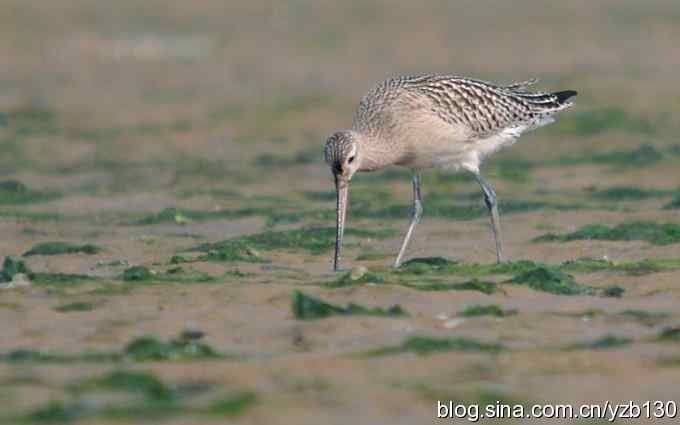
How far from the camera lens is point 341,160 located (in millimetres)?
12156

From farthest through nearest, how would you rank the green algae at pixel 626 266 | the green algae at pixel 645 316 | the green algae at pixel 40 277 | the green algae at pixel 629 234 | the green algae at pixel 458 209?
the green algae at pixel 458 209
the green algae at pixel 629 234
the green algae at pixel 626 266
the green algae at pixel 40 277
the green algae at pixel 645 316

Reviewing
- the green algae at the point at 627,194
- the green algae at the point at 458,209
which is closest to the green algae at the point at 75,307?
the green algae at the point at 458,209

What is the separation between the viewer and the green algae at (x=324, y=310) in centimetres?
942

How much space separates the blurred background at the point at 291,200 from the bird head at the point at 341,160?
15.0 inches

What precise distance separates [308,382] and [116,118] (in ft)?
54.3

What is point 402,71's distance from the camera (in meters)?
29.1

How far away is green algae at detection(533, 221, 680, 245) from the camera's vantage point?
1290 centimetres

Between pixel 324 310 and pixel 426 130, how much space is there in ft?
12.3

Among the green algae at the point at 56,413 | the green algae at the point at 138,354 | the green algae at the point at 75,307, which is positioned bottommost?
the green algae at the point at 56,413

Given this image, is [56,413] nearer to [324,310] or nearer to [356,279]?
[324,310]

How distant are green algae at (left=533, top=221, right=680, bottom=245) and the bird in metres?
0.56

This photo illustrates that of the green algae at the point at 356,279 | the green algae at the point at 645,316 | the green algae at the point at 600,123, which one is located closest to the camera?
the green algae at the point at 645,316

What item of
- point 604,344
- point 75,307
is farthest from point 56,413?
point 604,344

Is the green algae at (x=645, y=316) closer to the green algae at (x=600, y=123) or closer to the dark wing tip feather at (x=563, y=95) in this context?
the dark wing tip feather at (x=563, y=95)
